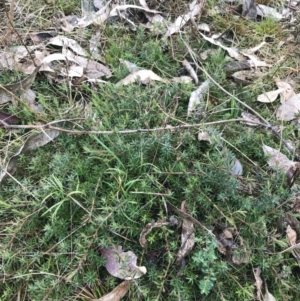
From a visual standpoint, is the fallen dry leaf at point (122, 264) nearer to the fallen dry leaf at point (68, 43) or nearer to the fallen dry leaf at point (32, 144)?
the fallen dry leaf at point (32, 144)

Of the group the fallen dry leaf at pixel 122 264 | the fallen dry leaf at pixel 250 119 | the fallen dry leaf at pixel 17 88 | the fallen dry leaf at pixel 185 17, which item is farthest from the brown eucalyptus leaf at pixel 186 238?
the fallen dry leaf at pixel 185 17

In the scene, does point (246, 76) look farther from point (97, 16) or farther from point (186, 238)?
point (186, 238)

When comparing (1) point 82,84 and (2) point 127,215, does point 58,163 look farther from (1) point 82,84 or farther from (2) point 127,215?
(1) point 82,84

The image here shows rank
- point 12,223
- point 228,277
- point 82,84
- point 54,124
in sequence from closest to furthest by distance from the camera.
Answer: point 228,277 → point 12,223 → point 54,124 → point 82,84

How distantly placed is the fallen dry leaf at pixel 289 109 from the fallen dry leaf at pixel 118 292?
113 cm

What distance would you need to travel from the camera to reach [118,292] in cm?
180

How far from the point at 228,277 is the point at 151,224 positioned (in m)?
0.36

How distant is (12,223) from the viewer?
191cm

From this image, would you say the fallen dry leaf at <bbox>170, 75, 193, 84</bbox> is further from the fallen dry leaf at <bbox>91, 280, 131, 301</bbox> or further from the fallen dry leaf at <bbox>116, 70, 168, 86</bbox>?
the fallen dry leaf at <bbox>91, 280, 131, 301</bbox>

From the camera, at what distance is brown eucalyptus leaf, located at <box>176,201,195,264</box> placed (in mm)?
1802

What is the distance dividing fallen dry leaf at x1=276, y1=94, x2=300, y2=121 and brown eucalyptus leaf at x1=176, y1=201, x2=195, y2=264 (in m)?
0.78

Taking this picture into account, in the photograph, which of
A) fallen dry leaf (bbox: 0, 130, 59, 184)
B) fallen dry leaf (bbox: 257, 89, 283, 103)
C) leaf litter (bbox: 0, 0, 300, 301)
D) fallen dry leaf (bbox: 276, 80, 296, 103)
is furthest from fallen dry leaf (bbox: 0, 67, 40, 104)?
fallen dry leaf (bbox: 276, 80, 296, 103)

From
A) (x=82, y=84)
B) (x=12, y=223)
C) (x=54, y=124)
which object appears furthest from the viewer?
(x=82, y=84)

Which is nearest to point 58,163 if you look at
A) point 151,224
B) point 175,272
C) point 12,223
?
point 12,223
